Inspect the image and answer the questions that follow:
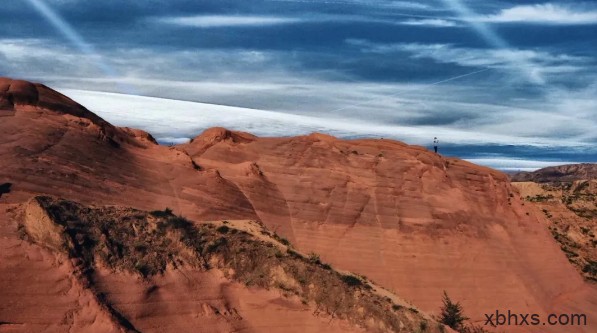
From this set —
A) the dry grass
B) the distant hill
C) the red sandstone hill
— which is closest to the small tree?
the red sandstone hill

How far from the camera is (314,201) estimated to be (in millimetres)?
29016

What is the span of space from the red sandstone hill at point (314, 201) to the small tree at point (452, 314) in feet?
1.58

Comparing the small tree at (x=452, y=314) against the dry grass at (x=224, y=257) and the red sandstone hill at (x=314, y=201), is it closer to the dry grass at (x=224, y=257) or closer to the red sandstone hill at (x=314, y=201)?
the red sandstone hill at (x=314, y=201)

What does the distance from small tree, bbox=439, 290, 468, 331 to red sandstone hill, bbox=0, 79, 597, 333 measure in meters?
0.48

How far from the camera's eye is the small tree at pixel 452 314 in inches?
957

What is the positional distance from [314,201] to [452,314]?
8771 millimetres

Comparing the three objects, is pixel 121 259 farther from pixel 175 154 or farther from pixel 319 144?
pixel 319 144

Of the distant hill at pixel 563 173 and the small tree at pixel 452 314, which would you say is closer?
the small tree at pixel 452 314

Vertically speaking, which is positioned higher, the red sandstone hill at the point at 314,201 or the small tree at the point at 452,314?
the red sandstone hill at the point at 314,201

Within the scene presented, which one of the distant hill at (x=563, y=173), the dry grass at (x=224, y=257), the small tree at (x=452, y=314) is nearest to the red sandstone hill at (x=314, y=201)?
the small tree at (x=452, y=314)

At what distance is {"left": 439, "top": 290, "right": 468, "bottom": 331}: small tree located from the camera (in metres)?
24.3

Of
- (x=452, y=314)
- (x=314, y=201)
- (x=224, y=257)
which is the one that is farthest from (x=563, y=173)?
(x=224, y=257)

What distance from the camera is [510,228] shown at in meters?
34.1

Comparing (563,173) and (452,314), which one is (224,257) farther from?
(563,173)
